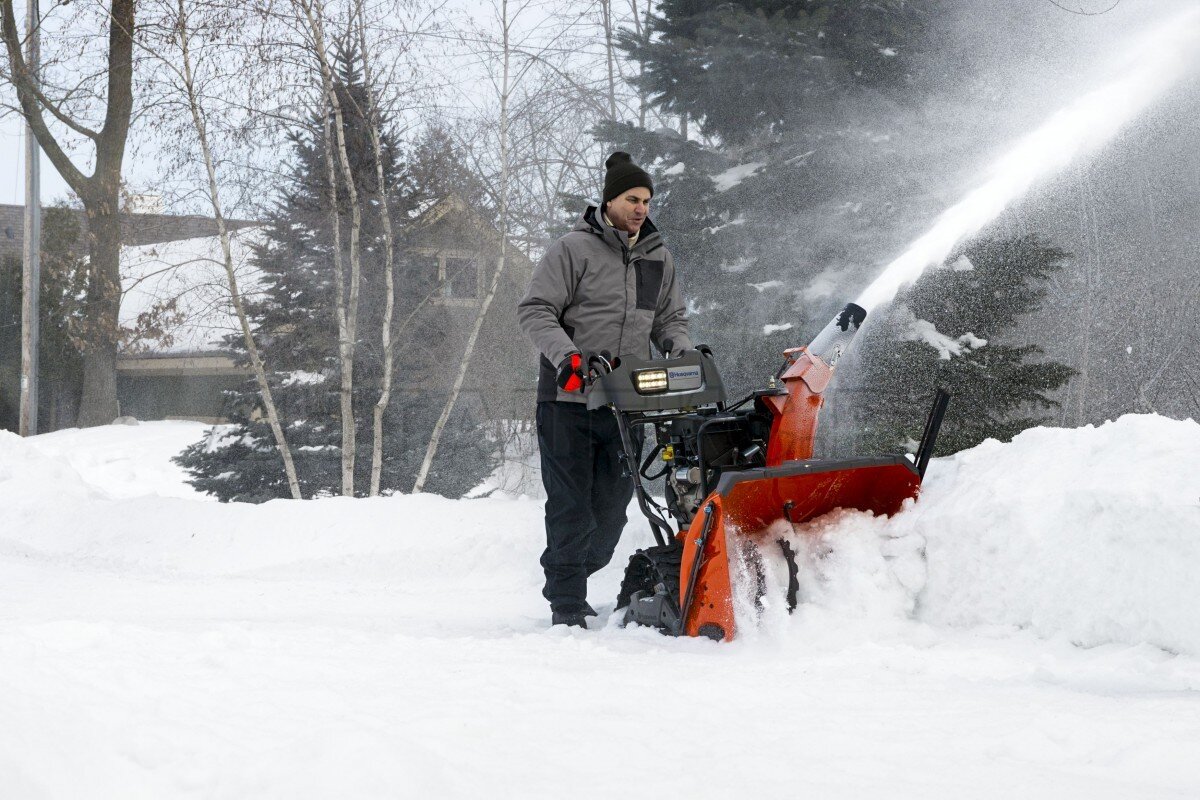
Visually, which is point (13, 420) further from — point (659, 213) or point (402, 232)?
point (659, 213)

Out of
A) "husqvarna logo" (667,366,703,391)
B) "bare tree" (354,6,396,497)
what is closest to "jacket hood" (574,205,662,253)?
"husqvarna logo" (667,366,703,391)

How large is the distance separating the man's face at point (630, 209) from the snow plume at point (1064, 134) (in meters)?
3.38

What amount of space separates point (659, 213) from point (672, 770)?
820 centimetres

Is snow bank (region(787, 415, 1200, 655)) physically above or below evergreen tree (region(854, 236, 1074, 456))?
below

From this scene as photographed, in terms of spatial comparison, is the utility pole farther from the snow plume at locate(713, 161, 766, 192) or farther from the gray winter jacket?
the gray winter jacket

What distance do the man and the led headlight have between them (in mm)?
407

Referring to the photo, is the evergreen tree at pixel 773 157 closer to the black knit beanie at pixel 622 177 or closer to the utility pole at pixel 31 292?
the black knit beanie at pixel 622 177

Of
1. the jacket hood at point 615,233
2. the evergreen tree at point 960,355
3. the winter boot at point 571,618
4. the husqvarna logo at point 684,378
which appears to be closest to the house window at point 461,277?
the evergreen tree at point 960,355

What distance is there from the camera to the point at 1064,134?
799 centimetres

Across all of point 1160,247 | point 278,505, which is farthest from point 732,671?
point 1160,247

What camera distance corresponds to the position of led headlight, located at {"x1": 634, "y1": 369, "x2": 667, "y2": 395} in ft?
12.5

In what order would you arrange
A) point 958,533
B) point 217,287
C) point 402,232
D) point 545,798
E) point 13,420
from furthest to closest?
point 13,420
point 402,232
point 217,287
point 958,533
point 545,798

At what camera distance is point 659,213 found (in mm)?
9820

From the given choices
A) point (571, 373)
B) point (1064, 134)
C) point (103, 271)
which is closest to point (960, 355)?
point (1064, 134)
